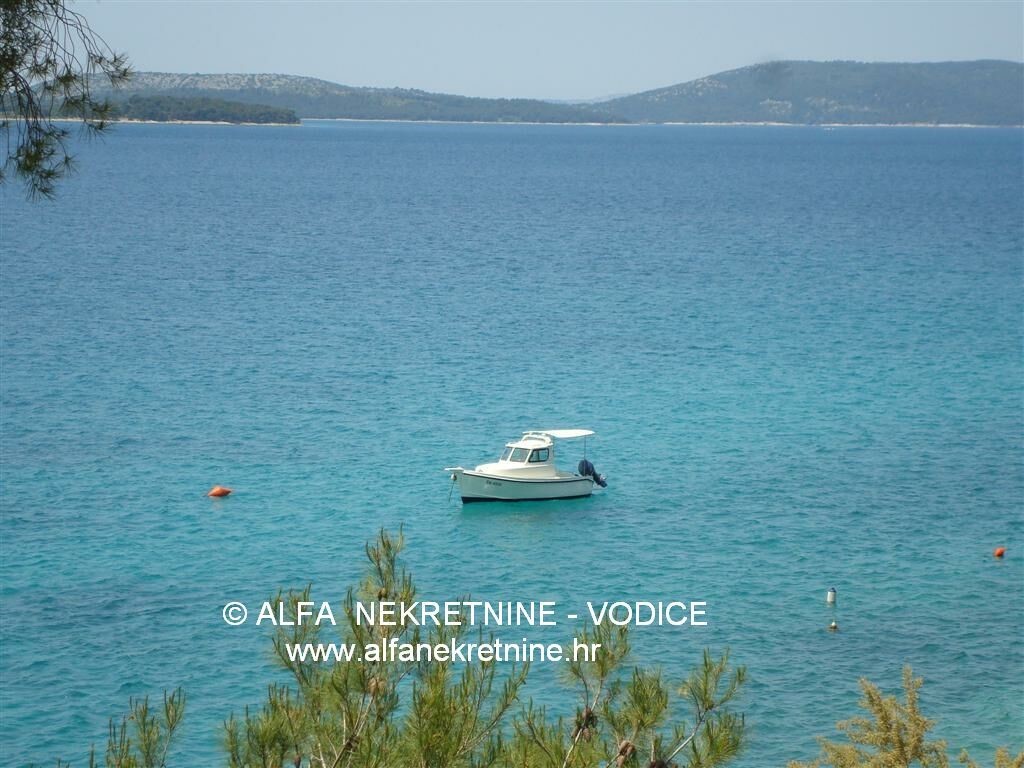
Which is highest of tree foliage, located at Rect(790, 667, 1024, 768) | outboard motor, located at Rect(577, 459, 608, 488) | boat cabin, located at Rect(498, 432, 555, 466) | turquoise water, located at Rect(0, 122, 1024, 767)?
tree foliage, located at Rect(790, 667, 1024, 768)

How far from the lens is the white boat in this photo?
30.2 metres

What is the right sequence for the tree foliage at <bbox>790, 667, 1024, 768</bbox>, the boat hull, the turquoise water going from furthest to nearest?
the boat hull
the turquoise water
the tree foliage at <bbox>790, 667, 1024, 768</bbox>

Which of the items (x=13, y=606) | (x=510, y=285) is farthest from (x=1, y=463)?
(x=510, y=285)

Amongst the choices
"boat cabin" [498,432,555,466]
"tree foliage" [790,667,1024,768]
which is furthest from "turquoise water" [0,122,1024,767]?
"tree foliage" [790,667,1024,768]

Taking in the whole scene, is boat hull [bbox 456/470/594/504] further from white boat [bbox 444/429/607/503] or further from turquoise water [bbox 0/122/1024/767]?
turquoise water [bbox 0/122/1024/767]

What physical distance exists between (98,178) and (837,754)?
122816 mm

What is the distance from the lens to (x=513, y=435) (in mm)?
34938

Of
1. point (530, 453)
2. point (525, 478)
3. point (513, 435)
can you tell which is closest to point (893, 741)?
point (525, 478)

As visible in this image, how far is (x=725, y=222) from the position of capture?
96.6 metres

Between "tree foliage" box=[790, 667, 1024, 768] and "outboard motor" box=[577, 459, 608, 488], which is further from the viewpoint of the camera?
"outboard motor" box=[577, 459, 608, 488]

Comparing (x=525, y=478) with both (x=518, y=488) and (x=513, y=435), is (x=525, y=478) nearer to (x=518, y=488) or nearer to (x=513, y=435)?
(x=518, y=488)

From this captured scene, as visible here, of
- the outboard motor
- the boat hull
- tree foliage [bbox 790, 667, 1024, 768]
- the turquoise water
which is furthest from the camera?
the outboard motor

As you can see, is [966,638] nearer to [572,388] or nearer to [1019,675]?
[1019,675]

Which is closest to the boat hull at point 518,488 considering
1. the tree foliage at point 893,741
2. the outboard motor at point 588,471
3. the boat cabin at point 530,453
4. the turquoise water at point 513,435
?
the outboard motor at point 588,471
